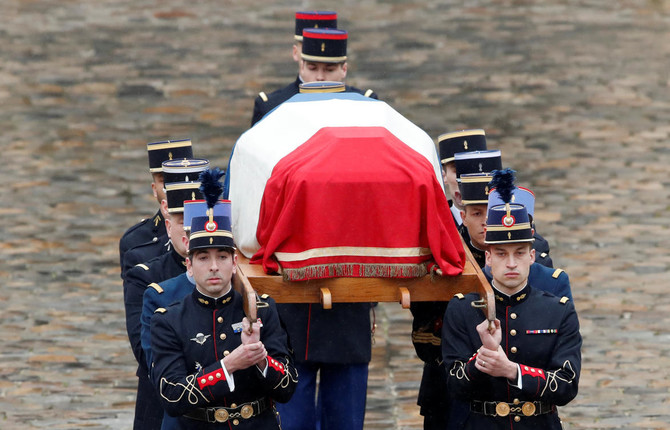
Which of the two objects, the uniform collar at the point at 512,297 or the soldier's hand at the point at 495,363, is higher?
the uniform collar at the point at 512,297

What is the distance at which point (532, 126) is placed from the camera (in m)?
15.4

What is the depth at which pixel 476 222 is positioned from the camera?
20.6 feet

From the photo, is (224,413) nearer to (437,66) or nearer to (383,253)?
(383,253)

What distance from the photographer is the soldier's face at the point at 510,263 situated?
5.57 m

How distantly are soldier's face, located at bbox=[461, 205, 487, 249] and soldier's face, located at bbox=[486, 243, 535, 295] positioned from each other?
0.59 meters

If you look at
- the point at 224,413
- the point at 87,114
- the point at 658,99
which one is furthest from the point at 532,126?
the point at 224,413

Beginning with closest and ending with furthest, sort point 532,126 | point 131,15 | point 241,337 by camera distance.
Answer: point 241,337 < point 532,126 < point 131,15

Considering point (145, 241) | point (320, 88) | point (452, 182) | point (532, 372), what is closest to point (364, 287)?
point (532, 372)

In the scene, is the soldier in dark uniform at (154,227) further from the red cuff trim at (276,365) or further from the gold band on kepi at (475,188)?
the gold band on kepi at (475,188)

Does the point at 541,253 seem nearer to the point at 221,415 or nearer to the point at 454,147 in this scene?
the point at 454,147

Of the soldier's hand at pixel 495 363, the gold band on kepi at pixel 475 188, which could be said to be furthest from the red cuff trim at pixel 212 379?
the gold band on kepi at pixel 475 188

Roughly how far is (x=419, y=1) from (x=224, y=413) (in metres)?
15.8

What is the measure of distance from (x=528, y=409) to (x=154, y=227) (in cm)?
241

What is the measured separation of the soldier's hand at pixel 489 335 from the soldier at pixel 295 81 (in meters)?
3.68
